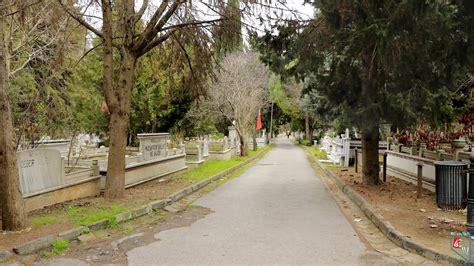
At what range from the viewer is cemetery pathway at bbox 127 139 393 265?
5625mm

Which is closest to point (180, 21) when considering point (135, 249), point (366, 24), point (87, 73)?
point (366, 24)

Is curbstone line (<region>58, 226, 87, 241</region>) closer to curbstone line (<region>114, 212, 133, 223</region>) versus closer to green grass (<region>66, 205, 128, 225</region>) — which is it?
green grass (<region>66, 205, 128, 225</region>)

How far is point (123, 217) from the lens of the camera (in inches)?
317

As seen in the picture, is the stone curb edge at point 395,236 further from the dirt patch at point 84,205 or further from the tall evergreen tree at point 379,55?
the dirt patch at point 84,205

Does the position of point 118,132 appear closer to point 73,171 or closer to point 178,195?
point 73,171

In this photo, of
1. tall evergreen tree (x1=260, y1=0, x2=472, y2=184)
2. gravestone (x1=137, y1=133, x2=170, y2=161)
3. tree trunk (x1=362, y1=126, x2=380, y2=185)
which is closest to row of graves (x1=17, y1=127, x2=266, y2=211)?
gravestone (x1=137, y1=133, x2=170, y2=161)

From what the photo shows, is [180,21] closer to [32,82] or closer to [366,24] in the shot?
[366,24]

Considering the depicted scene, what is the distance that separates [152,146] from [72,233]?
24.7ft

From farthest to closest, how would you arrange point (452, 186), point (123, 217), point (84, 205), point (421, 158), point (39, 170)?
point (421, 158), point (84, 205), point (452, 186), point (39, 170), point (123, 217)

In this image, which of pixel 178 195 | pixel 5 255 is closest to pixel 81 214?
pixel 5 255

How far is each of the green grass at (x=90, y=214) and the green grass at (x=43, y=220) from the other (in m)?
0.29

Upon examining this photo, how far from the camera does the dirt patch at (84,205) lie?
620 centimetres

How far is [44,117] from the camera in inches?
578

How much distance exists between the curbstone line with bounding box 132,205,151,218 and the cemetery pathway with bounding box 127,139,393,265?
4.51 ft
